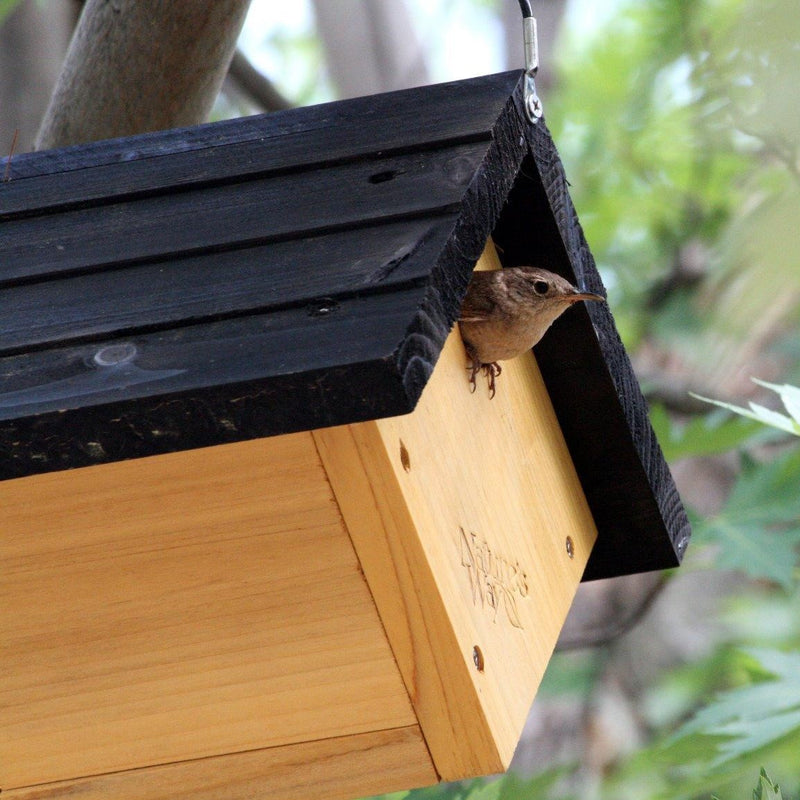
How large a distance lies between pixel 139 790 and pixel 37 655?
0.25 m

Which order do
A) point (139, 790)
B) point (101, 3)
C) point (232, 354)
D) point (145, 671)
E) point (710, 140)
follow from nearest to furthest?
point (710, 140) < point (232, 354) < point (145, 671) < point (139, 790) < point (101, 3)

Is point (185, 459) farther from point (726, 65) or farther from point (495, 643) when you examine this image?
point (726, 65)

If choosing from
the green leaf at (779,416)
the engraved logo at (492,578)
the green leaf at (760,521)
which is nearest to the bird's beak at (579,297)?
the green leaf at (779,416)

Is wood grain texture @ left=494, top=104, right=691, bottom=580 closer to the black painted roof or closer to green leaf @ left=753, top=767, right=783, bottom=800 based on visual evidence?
the black painted roof

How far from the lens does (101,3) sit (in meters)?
2.24

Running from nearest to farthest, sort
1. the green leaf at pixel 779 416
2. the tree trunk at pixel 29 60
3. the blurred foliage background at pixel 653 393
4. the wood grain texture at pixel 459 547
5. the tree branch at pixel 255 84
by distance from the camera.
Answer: the wood grain texture at pixel 459 547
the green leaf at pixel 779 416
the blurred foliage background at pixel 653 393
the tree branch at pixel 255 84
the tree trunk at pixel 29 60

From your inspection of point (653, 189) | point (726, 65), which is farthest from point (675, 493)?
point (653, 189)

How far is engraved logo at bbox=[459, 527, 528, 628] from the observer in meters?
1.50

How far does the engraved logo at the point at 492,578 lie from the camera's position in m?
1.50

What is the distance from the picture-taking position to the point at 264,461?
4.31 feet

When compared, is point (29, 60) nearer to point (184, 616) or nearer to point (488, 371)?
point (488, 371)

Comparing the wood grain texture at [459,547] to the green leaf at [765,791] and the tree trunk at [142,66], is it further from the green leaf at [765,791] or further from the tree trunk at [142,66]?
the tree trunk at [142,66]

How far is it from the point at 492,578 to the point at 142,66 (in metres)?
1.23

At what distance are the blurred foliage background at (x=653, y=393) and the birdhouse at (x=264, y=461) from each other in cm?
47
